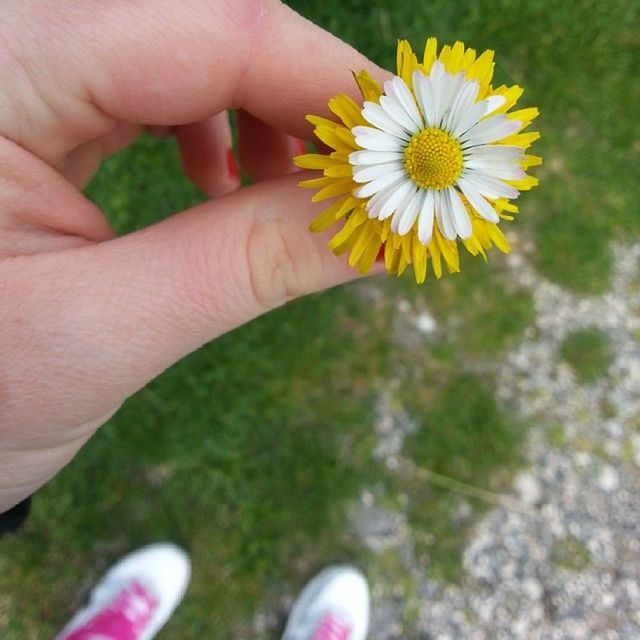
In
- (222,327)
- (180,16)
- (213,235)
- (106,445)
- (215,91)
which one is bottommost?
(106,445)

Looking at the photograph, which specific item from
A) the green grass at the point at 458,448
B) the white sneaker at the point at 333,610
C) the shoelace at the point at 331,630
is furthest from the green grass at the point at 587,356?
the shoelace at the point at 331,630

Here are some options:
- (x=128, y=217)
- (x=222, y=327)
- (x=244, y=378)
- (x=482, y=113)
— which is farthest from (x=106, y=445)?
(x=482, y=113)

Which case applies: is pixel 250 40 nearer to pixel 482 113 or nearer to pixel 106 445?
pixel 482 113

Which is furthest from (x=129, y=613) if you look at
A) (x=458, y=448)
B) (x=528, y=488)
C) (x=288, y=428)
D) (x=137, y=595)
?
(x=528, y=488)

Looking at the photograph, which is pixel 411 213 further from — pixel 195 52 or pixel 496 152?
pixel 195 52

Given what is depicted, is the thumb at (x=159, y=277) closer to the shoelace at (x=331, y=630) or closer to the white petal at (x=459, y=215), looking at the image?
the white petal at (x=459, y=215)

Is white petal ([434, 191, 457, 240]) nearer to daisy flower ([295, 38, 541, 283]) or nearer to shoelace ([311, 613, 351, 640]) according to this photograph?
daisy flower ([295, 38, 541, 283])
